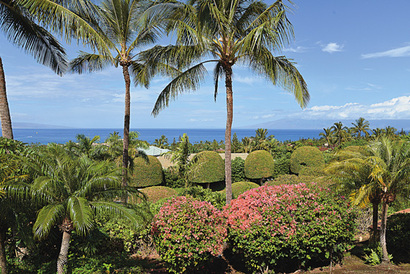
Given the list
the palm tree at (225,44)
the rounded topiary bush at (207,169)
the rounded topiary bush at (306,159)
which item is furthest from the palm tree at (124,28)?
the rounded topiary bush at (306,159)

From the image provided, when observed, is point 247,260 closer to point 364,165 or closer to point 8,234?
point 364,165

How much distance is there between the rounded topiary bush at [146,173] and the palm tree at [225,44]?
12026 mm

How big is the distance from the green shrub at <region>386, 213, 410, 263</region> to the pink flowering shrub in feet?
19.3

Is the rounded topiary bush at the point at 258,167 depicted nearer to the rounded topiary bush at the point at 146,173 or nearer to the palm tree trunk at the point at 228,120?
the rounded topiary bush at the point at 146,173

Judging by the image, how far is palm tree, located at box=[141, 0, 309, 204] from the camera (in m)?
9.52

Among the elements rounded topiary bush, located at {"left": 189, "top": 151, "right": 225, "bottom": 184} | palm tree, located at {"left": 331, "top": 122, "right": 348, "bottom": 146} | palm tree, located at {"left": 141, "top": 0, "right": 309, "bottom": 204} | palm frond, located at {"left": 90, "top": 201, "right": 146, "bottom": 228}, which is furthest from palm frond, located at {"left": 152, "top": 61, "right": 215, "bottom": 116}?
palm tree, located at {"left": 331, "top": 122, "right": 348, "bottom": 146}

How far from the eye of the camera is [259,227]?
791 centimetres

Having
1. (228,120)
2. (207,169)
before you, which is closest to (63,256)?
(228,120)

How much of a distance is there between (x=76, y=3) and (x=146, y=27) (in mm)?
3450

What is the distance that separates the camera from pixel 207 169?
24.0 m

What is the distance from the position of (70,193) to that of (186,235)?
123 inches

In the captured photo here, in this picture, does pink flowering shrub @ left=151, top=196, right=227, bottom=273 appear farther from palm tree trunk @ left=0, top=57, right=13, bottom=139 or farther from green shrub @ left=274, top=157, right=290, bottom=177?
green shrub @ left=274, top=157, right=290, bottom=177

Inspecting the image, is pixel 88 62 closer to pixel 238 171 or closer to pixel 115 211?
pixel 115 211

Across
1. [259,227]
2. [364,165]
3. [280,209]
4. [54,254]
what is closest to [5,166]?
[54,254]
